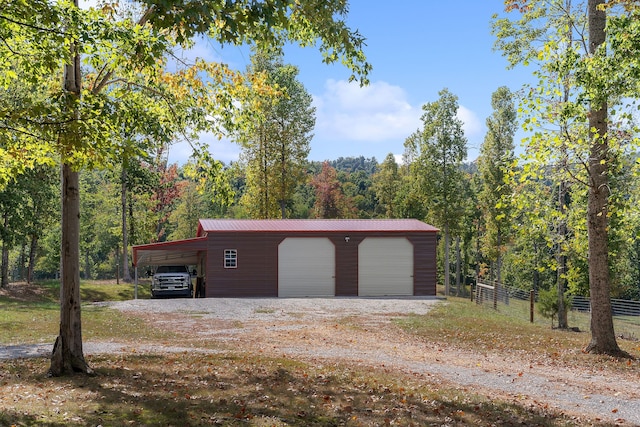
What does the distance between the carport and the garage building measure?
0.05 meters

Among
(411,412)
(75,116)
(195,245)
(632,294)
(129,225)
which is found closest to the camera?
(411,412)

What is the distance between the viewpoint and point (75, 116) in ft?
25.5

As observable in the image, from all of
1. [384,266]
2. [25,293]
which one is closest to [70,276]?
[384,266]

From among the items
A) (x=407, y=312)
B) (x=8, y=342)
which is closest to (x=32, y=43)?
(x=8, y=342)

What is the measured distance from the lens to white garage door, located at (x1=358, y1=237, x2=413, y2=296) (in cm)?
2950

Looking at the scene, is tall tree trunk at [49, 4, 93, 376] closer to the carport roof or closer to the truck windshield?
the carport roof

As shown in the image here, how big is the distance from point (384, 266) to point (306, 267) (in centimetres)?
409

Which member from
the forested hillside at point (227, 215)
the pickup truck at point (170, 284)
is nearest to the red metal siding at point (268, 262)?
the pickup truck at point (170, 284)

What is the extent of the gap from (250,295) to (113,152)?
70.3ft

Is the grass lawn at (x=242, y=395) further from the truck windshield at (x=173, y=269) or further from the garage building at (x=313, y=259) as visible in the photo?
the truck windshield at (x=173, y=269)

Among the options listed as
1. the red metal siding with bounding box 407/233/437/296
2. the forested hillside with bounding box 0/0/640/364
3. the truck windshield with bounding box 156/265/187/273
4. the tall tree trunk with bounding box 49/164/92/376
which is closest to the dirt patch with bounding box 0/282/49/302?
the truck windshield with bounding box 156/265/187/273

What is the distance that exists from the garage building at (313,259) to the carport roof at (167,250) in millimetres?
50

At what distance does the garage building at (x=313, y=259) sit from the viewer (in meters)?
28.4

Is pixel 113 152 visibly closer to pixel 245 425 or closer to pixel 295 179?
pixel 245 425
